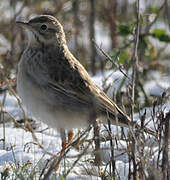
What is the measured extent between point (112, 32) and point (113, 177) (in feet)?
17.6

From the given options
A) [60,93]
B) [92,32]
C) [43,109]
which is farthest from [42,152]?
[92,32]

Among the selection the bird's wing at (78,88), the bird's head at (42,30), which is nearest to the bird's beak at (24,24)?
the bird's head at (42,30)

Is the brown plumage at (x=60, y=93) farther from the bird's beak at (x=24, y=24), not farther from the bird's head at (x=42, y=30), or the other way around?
the bird's beak at (x=24, y=24)

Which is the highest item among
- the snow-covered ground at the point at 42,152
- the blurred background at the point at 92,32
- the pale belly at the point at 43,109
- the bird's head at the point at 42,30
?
the blurred background at the point at 92,32

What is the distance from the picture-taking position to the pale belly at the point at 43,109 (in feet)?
14.5

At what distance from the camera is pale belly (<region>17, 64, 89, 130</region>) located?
441 centimetres

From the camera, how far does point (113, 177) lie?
3.94 metres

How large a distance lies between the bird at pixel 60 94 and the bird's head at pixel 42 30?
0.60ft

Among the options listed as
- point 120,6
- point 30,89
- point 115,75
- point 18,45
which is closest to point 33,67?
point 30,89

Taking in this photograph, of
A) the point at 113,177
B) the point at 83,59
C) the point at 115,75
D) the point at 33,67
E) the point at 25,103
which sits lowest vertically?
the point at 113,177

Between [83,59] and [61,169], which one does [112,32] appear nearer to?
[83,59]

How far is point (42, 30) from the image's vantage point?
4.92 metres

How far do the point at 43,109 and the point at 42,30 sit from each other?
903 mm

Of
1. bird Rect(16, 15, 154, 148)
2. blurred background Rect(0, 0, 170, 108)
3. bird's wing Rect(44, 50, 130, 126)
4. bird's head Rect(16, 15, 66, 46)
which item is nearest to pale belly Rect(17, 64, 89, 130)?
bird Rect(16, 15, 154, 148)
